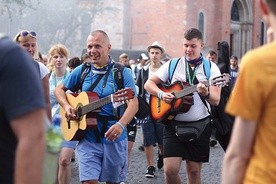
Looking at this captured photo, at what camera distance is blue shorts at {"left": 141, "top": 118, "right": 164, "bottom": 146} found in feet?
28.6

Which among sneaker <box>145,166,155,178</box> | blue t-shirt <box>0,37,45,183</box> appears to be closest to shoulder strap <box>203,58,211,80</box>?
sneaker <box>145,166,155,178</box>

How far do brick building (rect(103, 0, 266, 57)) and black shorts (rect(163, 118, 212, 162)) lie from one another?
2636cm

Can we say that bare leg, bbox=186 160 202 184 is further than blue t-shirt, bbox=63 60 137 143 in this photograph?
Yes

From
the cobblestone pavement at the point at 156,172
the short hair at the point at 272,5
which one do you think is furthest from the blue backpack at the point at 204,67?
the short hair at the point at 272,5

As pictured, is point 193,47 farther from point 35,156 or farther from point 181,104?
point 35,156

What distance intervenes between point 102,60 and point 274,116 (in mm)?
3146

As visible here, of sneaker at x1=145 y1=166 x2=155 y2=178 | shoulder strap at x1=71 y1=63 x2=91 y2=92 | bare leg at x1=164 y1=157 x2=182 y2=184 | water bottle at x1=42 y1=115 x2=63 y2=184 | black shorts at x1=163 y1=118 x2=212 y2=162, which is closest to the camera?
water bottle at x1=42 y1=115 x2=63 y2=184

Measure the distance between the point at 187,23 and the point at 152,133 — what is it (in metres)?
23.6

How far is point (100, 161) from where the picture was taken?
528 cm

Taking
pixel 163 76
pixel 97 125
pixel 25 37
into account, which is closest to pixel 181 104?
pixel 163 76

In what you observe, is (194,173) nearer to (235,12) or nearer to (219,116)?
(219,116)

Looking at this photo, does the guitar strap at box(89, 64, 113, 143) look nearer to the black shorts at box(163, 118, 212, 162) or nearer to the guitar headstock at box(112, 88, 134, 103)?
the guitar headstock at box(112, 88, 134, 103)

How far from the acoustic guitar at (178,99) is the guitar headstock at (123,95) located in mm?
655

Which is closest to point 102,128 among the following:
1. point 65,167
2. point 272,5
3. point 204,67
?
point 65,167
